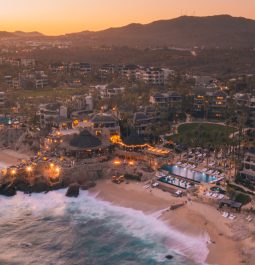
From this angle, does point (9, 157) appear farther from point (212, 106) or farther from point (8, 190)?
point (212, 106)

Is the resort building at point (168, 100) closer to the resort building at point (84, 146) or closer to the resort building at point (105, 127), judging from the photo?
the resort building at point (105, 127)

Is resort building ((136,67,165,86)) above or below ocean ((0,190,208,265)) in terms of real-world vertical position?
above

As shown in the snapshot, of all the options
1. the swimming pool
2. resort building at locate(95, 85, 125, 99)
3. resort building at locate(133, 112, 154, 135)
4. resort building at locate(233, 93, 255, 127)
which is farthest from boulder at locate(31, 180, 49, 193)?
resort building at locate(95, 85, 125, 99)

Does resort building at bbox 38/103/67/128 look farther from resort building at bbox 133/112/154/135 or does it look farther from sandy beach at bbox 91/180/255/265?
sandy beach at bbox 91/180/255/265

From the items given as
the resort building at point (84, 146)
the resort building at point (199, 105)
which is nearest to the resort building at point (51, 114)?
the resort building at point (84, 146)

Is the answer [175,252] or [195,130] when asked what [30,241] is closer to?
[175,252]

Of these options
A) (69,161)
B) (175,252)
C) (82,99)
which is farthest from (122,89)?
(175,252)
